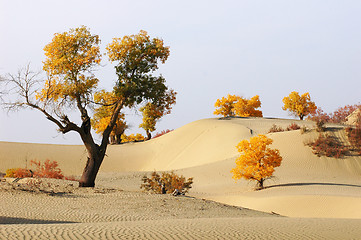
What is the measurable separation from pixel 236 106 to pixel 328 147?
110 feet

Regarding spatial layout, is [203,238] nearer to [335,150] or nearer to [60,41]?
[60,41]

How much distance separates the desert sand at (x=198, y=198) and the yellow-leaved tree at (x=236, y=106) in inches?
534

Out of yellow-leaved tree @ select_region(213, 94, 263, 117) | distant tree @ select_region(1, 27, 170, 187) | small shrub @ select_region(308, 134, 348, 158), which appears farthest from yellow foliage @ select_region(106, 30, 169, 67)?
yellow-leaved tree @ select_region(213, 94, 263, 117)

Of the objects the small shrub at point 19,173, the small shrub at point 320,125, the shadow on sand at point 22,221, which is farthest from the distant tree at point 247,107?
the shadow on sand at point 22,221

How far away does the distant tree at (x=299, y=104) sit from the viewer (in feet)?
213

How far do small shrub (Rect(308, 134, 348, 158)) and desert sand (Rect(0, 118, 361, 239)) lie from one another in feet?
1.66

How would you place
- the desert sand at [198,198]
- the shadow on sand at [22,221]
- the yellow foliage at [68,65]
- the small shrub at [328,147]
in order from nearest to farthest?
the desert sand at [198,198] → the shadow on sand at [22,221] → the yellow foliage at [68,65] → the small shrub at [328,147]

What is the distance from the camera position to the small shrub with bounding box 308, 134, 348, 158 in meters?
31.4

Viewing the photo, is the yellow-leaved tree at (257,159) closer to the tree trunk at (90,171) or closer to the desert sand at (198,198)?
the desert sand at (198,198)

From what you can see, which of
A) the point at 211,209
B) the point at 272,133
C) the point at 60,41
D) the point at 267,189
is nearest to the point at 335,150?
the point at 272,133

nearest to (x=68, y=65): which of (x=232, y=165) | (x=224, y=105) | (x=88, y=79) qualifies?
(x=88, y=79)

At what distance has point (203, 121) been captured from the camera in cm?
5391

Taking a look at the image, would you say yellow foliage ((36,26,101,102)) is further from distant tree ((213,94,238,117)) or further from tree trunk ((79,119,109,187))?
distant tree ((213,94,238,117))

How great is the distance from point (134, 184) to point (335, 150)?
14.5 m
